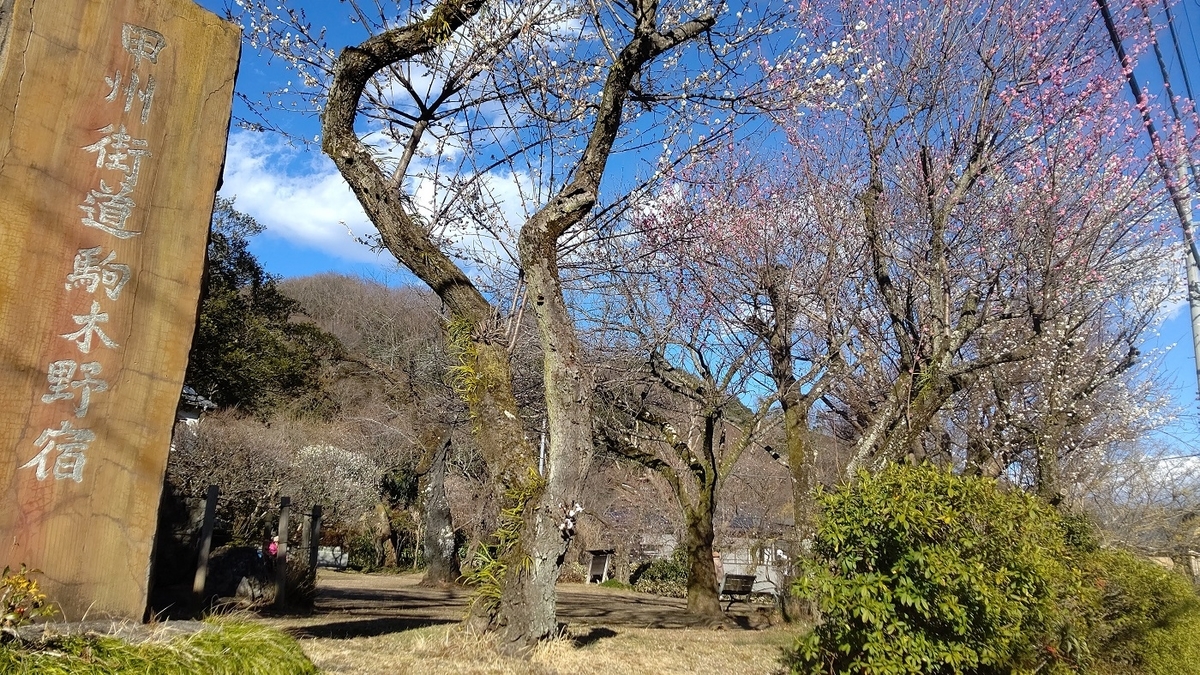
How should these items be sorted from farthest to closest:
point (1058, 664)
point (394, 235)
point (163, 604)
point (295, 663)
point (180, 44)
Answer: point (163, 604), point (394, 235), point (1058, 664), point (180, 44), point (295, 663)

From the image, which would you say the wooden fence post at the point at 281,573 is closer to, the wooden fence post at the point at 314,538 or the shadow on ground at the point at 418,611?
the shadow on ground at the point at 418,611

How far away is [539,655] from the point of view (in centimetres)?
489

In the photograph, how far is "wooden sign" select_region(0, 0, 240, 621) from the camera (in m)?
3.26

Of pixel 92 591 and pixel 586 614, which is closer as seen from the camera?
pixel 92 591

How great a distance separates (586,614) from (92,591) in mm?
8504

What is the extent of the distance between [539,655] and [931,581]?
A: 7.92ft

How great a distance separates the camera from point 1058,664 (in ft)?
16.8

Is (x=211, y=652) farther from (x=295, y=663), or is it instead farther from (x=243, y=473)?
(x=243, y=473)

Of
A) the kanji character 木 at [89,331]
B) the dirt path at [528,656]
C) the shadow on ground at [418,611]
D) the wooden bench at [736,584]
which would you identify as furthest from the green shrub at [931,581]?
the wooden bench at [736,584]

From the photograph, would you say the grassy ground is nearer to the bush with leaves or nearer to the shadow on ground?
the bush with leaves

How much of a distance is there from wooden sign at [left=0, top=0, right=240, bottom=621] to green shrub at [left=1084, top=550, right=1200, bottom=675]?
674cm

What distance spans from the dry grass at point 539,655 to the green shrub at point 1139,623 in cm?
266

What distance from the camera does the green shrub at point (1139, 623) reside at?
6.31 meters

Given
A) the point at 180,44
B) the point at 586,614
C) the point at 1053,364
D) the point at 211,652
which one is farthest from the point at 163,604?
the point at 1053,364
